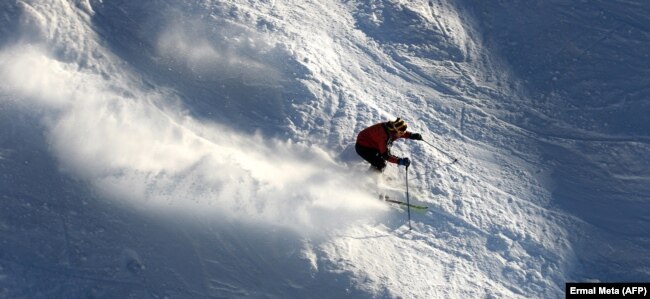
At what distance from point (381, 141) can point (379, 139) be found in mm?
52

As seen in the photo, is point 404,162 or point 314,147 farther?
point 314,147

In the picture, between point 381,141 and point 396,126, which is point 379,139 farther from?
point 396,126

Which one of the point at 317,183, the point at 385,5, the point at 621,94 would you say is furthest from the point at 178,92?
the point at 621,94

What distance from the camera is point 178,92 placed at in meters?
10.7

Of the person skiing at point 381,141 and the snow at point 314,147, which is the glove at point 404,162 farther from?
the snow at point 314,147

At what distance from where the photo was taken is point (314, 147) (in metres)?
10.6

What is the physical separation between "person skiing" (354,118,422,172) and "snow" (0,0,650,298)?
573mm

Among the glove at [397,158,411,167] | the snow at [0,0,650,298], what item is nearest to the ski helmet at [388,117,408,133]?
the glove at [397,158,411,167]

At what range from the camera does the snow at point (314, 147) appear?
363 inches

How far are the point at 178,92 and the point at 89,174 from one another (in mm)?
2313

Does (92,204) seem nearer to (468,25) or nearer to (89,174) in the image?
(89,174)

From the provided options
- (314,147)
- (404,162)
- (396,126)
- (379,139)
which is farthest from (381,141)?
(314,147)

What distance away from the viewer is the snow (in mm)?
9219

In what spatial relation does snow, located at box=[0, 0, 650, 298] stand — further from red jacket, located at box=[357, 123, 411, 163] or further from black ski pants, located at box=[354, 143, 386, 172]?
red jacket, located at box=[357, 123, 411, 163]
